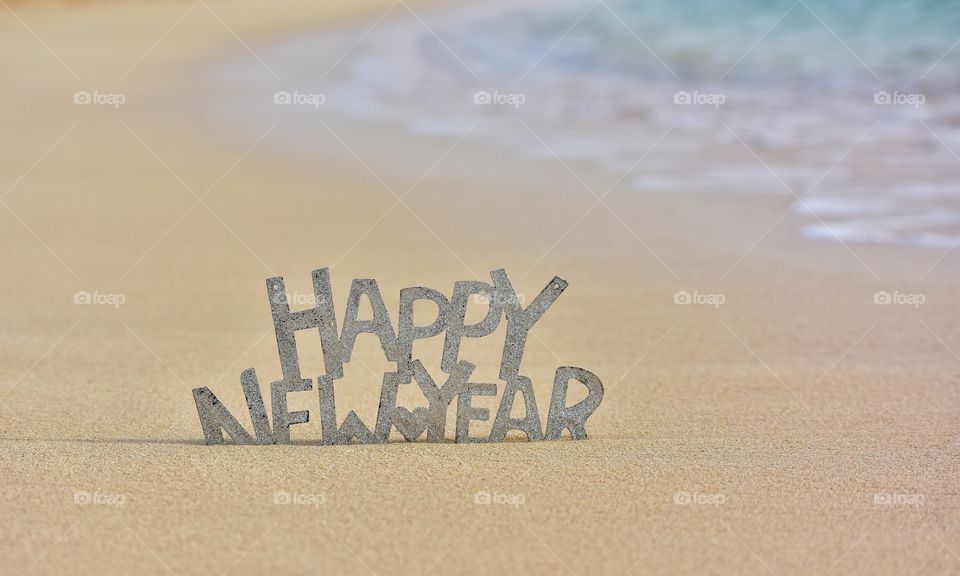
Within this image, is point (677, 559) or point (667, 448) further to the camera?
point (667, 448)

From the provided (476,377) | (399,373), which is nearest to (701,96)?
(476,377)

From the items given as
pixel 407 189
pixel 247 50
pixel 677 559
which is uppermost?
pixel 247 50

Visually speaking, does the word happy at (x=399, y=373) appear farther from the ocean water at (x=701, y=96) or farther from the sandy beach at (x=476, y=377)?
the ocean water at (x=701, y=96)

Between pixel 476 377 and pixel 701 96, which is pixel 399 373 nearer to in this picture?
pixel 476 377

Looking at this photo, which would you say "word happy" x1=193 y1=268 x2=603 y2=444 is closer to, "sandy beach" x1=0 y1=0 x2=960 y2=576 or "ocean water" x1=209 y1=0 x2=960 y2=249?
"sandy beach" x1=0 y1=0 x2=960 y2=576

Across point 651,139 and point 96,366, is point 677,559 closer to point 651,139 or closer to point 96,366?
point 96,366

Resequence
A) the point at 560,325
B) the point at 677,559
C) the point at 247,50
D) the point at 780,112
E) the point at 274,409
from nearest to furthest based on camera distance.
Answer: the point at 677,559 < the point at 274,409 < the point at 560,325 < the point at 780,112 < the point at 247,50

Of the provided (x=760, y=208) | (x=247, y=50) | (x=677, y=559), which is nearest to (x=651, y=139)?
(x=760, y=208)

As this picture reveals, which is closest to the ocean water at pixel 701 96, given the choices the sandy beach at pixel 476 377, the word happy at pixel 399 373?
the sandy beach at pixel 476 377

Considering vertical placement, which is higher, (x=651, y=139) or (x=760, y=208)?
(x=651, y=139)
